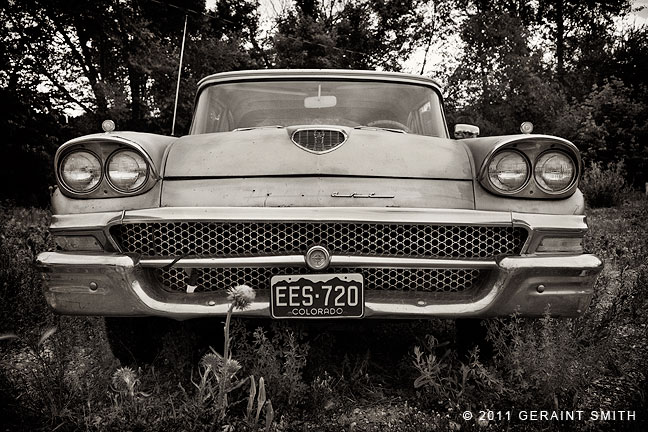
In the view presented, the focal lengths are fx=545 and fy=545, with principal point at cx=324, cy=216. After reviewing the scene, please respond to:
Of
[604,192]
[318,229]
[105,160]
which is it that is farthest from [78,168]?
[604,192]

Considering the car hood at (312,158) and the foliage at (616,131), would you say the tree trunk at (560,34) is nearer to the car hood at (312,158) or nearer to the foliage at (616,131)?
the foliage at (616,131)

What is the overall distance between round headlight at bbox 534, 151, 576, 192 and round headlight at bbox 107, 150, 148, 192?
62.9 inches

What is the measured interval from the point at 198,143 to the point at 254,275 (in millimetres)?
644

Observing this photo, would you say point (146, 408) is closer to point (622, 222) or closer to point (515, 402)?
point (515, 402)

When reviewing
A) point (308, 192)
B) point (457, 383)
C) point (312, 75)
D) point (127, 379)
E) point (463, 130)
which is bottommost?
point (457, 383)

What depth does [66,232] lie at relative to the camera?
2.15 meters

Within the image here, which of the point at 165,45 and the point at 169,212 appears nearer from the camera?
the point at 169,212

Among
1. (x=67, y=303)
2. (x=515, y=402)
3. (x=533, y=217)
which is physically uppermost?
(x=533, y=217)

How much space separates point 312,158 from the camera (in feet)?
7.27

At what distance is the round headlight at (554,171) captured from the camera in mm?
2207

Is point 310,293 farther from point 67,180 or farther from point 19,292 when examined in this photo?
point 19,292

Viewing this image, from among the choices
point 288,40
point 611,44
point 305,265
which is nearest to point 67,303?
point 305,265

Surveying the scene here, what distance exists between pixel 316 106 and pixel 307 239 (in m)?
1.28

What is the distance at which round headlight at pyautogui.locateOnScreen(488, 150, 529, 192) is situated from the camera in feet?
7.27
